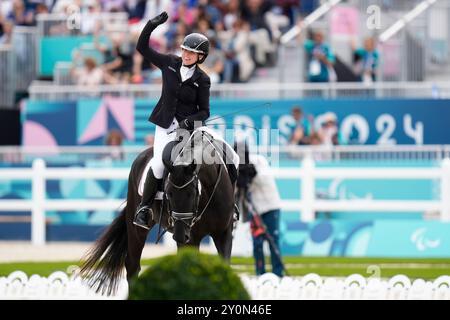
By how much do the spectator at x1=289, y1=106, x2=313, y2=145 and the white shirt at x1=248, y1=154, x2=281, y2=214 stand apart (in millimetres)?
6370

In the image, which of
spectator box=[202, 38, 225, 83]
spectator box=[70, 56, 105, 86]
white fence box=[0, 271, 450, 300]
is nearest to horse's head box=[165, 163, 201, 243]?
white fence box=[0, 271, 450, 300]

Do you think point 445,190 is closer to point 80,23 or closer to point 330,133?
point 330,133

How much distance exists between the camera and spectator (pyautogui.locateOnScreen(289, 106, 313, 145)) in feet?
70.0

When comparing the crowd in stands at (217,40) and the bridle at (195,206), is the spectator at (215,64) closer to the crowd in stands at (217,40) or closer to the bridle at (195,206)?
the crowd in stands at (217,40)

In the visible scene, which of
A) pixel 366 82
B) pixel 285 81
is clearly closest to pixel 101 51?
pixel 285 81

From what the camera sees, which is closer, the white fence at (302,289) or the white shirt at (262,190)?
the white fence at (302,289)

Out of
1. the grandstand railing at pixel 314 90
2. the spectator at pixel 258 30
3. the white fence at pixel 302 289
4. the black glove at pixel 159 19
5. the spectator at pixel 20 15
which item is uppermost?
the spectator at pixel 20 15

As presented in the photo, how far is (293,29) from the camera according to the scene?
2444 centimetres

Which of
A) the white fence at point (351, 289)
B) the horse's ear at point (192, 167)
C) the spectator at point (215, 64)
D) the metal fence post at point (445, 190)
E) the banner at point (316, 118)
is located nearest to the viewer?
the horse's ear at point (192, 167)

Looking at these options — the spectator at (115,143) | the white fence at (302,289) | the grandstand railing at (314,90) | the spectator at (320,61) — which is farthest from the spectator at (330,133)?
the white fence at (302,289)

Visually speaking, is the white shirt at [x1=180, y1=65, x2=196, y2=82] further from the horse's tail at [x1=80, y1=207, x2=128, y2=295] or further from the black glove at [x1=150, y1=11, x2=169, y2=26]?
the horse's tail at [x1=80, y1=207, x2=128, y2=295]

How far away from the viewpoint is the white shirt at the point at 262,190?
15.0m

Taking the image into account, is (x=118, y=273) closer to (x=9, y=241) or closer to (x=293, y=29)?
(x=9, y=241)

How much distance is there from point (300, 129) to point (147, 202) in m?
10.5
